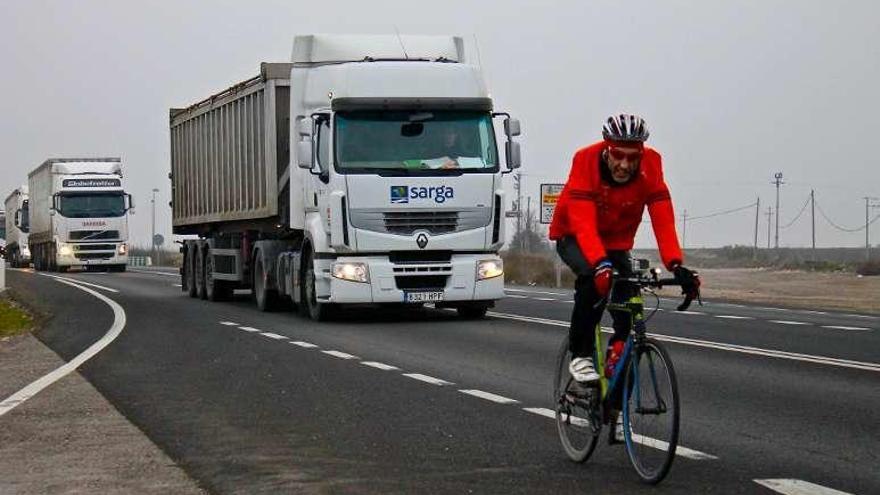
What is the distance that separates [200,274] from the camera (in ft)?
106

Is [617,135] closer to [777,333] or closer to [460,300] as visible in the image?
[777,333]

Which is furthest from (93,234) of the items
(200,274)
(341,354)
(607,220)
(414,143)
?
(607,220)

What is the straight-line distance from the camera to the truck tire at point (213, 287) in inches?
1202

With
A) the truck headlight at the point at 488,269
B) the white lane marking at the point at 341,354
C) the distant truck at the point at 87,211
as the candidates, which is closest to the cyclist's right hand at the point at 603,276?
the white lane marking at the point at 341,354

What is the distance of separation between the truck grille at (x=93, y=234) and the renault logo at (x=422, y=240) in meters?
39.6

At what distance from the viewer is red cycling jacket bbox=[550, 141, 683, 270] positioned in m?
7.84

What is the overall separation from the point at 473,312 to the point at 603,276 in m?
15.9

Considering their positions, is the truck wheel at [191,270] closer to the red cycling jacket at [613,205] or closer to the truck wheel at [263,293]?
the truck wheel at [263,293]

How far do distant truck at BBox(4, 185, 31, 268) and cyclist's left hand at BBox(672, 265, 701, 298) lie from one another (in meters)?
71.8

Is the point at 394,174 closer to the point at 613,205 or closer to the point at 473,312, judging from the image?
the point at 473,312

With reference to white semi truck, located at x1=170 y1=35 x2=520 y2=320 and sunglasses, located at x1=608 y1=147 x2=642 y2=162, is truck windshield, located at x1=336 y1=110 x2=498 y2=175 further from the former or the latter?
sunglasses, located at x1=608 y1=147 x2=642 y2=162

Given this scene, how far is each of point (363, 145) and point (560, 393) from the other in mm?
12835

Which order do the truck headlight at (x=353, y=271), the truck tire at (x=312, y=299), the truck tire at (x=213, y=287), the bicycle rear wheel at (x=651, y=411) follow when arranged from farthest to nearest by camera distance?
the truck tire at (x=213, y=287) → the truck tire at (x=312, y=299) → the truck headlight at (x=353, y=271) → the bicycle rear wheel at (x=651, y=411)

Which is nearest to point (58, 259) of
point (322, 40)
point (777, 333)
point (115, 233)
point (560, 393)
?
point (115, 233)
